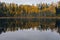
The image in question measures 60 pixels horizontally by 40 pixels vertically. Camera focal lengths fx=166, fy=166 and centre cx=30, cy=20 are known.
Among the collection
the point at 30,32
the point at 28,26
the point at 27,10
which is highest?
the point at 30,32

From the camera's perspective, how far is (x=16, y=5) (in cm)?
3488

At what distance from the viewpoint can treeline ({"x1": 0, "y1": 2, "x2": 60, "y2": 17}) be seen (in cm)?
3234

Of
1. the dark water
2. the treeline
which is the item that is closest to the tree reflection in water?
the dark water

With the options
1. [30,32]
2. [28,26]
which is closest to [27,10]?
[28,26]

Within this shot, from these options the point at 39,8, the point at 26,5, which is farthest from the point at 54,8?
the point at 26,5

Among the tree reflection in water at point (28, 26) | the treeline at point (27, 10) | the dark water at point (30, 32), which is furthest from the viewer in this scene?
the treeline at point (27, 10)

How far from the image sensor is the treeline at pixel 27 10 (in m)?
32.3

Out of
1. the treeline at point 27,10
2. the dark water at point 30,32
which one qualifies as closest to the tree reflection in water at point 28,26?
the dark water at point 30,32

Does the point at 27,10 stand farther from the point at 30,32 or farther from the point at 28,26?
the point at 30,32

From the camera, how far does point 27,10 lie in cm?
3478

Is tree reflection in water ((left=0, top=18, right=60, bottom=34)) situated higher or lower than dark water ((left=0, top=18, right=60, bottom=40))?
lower

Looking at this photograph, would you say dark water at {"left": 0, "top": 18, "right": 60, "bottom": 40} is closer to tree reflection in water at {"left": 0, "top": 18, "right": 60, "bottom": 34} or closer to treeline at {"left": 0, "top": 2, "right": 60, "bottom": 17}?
tree reflection in water at {"left": 0, "top": 18, "right": 60, "bottom": 34}

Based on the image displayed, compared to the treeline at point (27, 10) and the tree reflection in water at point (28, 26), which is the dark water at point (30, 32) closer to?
the tree reflection in water at point (28, 26)

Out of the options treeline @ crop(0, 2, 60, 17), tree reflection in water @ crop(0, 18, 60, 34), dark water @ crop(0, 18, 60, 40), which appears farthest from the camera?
treeline @ crop(0, 2, 60, 17)
